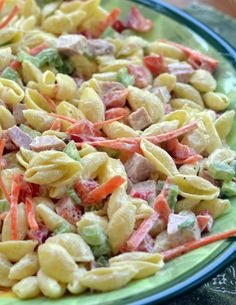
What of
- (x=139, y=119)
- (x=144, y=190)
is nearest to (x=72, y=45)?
(x=139, y=119)

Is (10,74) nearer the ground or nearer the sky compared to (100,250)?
nearer the sky

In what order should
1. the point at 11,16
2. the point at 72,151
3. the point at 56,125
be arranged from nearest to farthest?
the point at 72,151 → the point at 56,125 → the point at 11,16

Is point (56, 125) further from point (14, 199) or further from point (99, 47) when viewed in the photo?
point (99, 47)

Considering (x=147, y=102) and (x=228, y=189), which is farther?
(x=147, y=102)

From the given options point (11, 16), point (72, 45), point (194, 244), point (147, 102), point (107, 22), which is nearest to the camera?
point (194, 244)

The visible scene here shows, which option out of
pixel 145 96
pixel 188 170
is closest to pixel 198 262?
pixel 188 170

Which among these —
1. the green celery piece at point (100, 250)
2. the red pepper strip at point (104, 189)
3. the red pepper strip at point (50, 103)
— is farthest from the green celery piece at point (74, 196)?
the red pepper strip at point (50, 103)

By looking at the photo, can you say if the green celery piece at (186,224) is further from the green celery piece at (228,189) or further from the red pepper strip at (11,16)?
the red pepper strip at (11,16)
